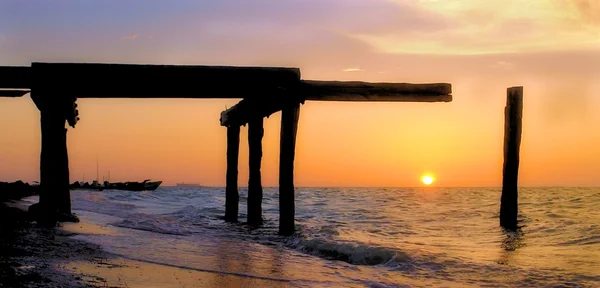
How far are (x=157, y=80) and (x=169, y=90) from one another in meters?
0.28

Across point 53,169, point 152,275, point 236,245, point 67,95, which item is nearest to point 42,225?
point 53,169

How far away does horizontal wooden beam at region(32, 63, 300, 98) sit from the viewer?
1155 cm

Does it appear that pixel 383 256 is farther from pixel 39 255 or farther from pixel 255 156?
pixel 255 156

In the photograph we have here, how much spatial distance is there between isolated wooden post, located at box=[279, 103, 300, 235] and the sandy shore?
4.41m

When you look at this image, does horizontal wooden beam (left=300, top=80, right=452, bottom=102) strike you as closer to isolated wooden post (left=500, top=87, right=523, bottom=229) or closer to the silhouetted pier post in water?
isolated wooden post (left=500, top=87, right=523, bottom=229)

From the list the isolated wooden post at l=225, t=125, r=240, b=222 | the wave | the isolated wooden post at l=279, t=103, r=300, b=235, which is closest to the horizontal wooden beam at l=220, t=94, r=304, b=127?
the isolated wooden post at l=279, t=103, r=300, b=235

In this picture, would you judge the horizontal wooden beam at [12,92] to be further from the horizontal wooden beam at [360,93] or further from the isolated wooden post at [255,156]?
the isolated wooden post at [255,156]

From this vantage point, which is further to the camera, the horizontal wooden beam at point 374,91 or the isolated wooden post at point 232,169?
the isolated wooden post at point 232,169

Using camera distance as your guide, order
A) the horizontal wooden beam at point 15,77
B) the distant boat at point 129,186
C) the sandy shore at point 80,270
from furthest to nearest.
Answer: the distant boat at point 129,186
the horizontal wooden beam at point 15,77
the sandy shore at point 80,270

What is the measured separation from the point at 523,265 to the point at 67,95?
27.3ft

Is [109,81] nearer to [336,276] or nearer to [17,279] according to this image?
[336,276]

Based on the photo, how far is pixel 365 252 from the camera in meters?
10.6

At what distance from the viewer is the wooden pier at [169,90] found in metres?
11.6

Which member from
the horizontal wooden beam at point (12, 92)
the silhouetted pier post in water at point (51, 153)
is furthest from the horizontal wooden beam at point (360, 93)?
the horizontal wooden beam at point (12, 92)
